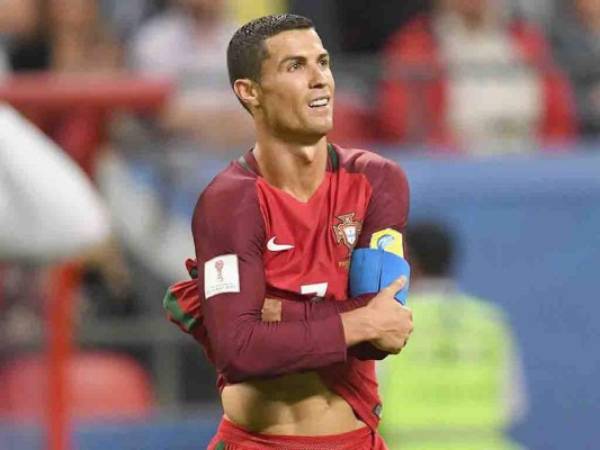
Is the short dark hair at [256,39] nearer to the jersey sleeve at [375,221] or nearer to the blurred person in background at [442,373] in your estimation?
the jersey sleeve at [375,221]

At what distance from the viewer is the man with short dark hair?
13.6 ft

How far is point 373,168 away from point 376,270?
0.26 metres

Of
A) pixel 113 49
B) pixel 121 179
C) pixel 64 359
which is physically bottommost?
pixel 64 359

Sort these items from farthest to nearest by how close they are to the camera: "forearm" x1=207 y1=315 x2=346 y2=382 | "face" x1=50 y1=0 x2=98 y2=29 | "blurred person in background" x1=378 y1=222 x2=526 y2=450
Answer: "face" x1=50 y1=0 x2=98 y2=29 → "blurred person in background" x1=378 y1=222 x2=526 y2=450 → "forearm" x1=207 y1=315 x2=346 y2=382

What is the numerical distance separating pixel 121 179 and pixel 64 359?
118 centimetres

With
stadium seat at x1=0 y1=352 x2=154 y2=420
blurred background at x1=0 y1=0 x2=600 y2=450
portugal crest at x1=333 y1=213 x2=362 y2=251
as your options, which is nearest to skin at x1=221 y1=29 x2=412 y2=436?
portugal crest at x1=333 y1=213 x2=362 y2=251

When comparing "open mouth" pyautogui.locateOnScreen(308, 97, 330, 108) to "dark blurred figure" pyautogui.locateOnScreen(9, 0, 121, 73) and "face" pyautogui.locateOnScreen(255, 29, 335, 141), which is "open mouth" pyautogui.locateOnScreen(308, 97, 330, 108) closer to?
"face" pyautogui.locateOnScreen(255, 29, 335, 141)

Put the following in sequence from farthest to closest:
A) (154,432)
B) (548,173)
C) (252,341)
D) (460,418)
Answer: (548,173) → (154,432) → (460,418) → (252,341)

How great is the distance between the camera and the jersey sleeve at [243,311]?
4.14 metres

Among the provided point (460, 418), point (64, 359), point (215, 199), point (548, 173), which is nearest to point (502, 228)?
point (548, 173)

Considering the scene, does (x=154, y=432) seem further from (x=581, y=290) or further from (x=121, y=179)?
(x=581, y=290)

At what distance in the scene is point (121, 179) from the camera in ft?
26.3

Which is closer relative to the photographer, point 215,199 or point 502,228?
point 215,199

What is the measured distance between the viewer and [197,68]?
847 centimetres
